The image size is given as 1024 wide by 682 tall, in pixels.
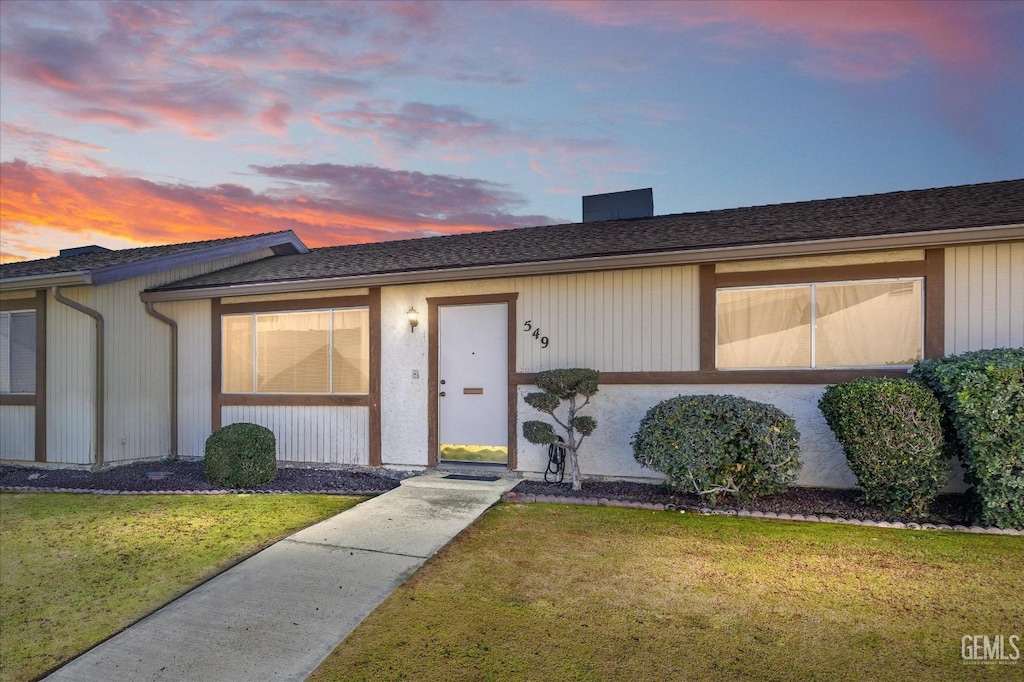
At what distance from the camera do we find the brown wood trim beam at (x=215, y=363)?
364 inches

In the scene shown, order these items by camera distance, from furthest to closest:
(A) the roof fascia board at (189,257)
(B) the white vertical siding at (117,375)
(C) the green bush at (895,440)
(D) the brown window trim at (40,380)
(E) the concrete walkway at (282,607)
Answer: (D) the brown window trim at (40,380), (B) the white vertical siding at (117,375), (A) the roof fascia board at (189,257), (C) the green bush at (895,440), (E) the concrete walkway at (282,607)

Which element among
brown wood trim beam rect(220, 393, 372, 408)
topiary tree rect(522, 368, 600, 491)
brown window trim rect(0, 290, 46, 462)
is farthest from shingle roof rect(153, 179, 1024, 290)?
brown window trim rect(0, 290, 46, 462)

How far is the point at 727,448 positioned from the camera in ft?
18.5

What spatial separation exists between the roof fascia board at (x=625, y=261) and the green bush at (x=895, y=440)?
4.92 feet

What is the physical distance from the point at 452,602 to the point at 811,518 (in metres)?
3.76

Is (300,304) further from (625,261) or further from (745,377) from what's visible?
(745,377)

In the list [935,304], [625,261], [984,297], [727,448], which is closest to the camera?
[727,448]

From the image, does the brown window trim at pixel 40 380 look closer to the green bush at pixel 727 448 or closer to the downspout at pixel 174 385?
the downspout at pixel 174 385

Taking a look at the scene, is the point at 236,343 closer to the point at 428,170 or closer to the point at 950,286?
the point at 428,170

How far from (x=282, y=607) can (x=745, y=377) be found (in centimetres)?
533

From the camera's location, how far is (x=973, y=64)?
9.22 m

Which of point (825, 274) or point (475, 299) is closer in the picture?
point (825, 274)

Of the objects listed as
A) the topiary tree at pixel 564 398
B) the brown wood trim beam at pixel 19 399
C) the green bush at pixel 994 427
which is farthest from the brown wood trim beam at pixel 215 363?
the green bush at pixel 994 427

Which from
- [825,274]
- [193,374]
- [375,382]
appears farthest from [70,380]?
[825,274]
